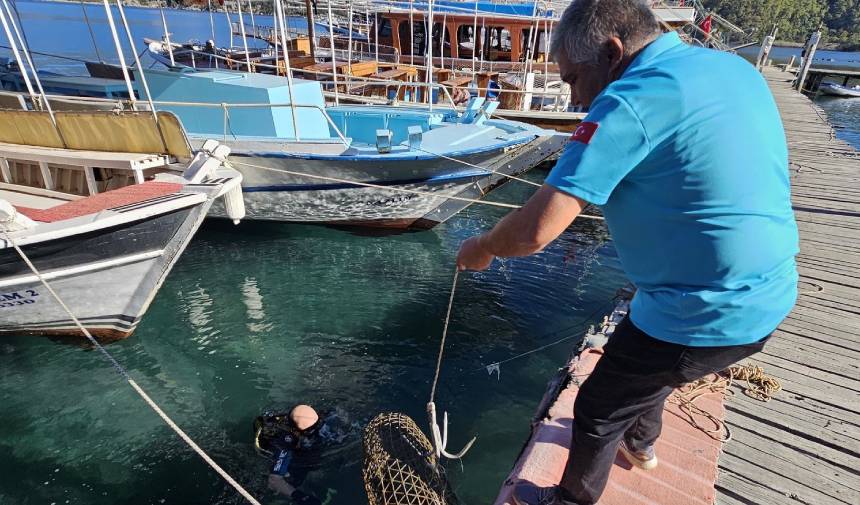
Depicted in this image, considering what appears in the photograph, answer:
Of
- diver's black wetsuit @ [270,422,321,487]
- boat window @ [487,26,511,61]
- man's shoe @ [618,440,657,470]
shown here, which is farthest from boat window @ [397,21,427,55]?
man's shoe @ [618,440,657,470]

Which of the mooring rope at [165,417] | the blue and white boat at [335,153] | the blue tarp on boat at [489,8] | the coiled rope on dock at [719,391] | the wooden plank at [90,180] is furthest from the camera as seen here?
the blue tarp on boat at [489,8]

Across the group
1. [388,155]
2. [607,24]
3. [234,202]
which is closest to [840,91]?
[388,155]

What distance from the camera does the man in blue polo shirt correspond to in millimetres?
1202

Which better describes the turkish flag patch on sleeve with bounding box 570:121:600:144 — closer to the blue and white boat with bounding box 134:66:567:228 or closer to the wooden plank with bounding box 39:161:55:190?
the blue and white boat with bounding box 134:66:567:228

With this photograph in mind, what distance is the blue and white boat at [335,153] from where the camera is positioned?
7.13 m

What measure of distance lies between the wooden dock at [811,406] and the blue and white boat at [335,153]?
4.00m

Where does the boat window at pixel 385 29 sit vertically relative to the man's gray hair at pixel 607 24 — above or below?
below

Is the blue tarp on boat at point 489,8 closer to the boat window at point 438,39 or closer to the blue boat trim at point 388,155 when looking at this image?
the boat window at point 438,39

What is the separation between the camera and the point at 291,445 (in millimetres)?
3877

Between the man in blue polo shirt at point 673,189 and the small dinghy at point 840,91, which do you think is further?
the small dinghy at point 840,91

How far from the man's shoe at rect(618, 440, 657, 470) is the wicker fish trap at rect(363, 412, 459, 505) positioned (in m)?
0.98

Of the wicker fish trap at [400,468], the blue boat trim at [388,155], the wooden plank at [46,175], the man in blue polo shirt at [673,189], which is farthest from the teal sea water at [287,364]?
the man in blue polo shirt at [673,189]

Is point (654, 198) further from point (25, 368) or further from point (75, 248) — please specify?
point (25, 368)

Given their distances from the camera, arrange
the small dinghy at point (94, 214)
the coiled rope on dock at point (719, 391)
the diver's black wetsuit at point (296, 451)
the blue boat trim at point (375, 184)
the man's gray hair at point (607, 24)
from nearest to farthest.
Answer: the man's gray hair at point (607, 24), the coiled rope on dock at point (719, 391), the diver's black wetsuit at point (296, 451), the small dinghy at point (94, 214), the blue boat trim at point (375, 184)
